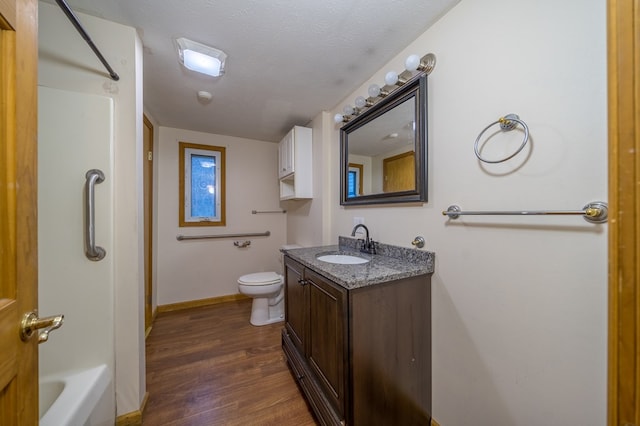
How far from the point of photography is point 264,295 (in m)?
2.29

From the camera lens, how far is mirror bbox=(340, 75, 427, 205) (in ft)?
4.10

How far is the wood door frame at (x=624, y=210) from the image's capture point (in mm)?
414

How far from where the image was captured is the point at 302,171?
237 cm

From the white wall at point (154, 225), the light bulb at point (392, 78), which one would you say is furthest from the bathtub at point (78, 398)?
the light bulb at point (392, 78)

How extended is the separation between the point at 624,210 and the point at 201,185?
10.5 ft

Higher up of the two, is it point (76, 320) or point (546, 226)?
point (546, 226)

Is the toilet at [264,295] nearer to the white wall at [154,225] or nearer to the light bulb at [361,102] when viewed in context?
the white wall at [154,225]

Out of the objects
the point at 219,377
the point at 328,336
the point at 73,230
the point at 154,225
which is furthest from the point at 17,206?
the point at 154,225

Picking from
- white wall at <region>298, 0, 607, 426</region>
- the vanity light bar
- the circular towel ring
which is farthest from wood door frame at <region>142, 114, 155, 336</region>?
the circular towel ring

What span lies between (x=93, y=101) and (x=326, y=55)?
1.31 meters

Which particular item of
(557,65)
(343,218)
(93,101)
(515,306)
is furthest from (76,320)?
(557,65)

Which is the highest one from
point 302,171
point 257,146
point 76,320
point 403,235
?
point 257,146

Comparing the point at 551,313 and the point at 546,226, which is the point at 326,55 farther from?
the point at 551,313

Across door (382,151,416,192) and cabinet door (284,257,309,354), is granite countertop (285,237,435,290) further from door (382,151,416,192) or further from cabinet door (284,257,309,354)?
door (382,151,416,192)
